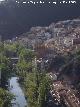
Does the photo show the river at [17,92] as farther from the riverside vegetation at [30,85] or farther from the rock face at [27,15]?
the rock face at [27,15]

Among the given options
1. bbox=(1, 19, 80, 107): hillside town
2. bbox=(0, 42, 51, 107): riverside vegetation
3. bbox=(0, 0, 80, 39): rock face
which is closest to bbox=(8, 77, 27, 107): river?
bbox=(0, 42, 51, 107): riverside vegetation

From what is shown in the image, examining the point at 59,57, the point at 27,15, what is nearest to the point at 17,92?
the point at 59,57

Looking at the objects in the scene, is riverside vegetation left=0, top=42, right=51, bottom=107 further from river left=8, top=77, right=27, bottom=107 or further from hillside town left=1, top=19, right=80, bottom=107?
hillside town left=1, top=19, right=80, bottom=107

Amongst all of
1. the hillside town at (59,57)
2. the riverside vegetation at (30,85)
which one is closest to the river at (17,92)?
the riverside vegetation at (30,85)

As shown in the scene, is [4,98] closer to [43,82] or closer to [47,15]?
[43,82]

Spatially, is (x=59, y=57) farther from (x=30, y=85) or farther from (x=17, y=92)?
(x=30, y=85)

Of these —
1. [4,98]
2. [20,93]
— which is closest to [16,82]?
[20,93]

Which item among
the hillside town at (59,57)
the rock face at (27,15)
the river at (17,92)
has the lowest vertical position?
the river at (17,92)
